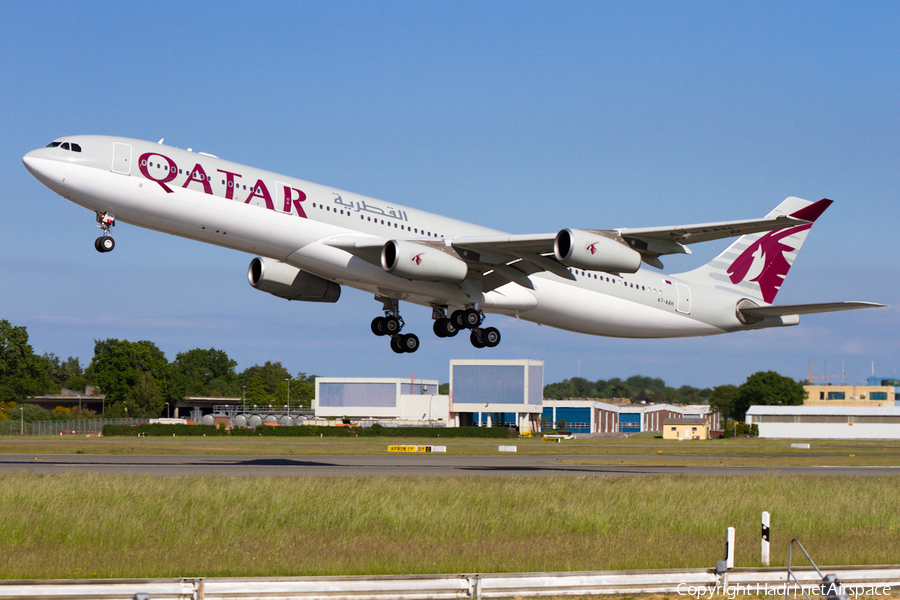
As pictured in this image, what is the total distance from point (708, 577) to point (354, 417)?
351ft

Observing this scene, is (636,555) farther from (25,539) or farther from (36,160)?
(36,160)

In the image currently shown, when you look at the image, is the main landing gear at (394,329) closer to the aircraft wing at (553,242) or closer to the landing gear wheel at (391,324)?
the landing gear wheel at (391,324)

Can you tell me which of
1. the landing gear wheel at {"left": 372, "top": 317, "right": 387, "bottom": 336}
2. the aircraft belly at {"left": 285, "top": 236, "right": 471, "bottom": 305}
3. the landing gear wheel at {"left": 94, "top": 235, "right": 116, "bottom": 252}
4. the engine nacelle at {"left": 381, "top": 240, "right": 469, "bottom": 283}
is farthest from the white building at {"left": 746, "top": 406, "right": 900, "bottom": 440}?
the landing gear wheel at {"left": 94, "top": 235, "right": 116, "bottom": 252}

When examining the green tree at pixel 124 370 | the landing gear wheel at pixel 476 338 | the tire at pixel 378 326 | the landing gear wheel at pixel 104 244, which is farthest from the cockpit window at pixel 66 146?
the green tree at pixel 124 370

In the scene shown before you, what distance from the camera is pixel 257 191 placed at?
1276 inches

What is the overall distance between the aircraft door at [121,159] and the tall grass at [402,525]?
10.0 meters

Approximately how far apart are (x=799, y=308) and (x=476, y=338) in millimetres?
14448

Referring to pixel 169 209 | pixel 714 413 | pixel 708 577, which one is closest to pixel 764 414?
pixel 714 413

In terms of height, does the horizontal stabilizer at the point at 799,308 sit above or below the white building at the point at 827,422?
above

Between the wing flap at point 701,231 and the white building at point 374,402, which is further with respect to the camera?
the white building at point 374,402

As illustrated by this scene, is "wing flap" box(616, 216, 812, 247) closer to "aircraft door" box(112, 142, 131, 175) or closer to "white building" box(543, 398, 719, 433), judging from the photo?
"aircraft door" box(112, 142, 131, 175)

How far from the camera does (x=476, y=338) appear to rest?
3962 centimetres

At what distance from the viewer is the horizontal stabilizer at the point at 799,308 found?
121ft

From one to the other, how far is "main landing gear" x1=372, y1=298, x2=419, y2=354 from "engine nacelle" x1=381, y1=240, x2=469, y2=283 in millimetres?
7240
